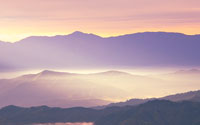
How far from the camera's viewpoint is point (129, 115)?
171 m

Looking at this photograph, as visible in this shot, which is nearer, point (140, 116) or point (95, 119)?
point (140, 116)

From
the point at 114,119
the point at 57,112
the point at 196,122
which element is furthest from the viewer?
the point at 57,112

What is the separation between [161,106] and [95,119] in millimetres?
23123

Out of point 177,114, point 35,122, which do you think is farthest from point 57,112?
point 177,114

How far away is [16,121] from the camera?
187m

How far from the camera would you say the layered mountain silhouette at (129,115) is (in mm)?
165500

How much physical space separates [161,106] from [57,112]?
41.7 meters

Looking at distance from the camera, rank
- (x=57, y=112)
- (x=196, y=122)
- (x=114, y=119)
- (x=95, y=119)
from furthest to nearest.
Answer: (x=57, y=112)
(x=95, y=119)
(x=114, y=119)
(x=196, y=122)

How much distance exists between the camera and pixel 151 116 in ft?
552

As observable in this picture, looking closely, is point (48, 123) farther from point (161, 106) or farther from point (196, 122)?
point (196, 122)

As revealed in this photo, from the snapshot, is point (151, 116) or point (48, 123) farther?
point (48, 123)

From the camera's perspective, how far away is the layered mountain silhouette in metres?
166

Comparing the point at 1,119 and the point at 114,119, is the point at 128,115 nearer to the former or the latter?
the point at 114,119

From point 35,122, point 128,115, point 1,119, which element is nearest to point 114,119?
point 128,115
